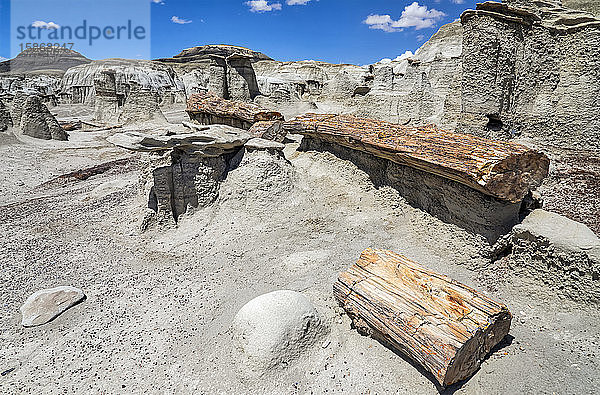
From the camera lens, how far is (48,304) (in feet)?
16.1

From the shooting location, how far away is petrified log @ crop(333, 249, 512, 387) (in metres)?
3.27

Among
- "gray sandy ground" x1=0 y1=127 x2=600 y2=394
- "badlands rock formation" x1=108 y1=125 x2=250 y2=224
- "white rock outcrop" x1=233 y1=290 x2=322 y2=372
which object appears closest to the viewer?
"gray sandy ground" x1=0 y1=127 x2=600 y2=394

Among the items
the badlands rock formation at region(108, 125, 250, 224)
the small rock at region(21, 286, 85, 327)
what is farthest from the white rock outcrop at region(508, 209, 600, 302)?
the small rock at region(21, 286, 85, 327)

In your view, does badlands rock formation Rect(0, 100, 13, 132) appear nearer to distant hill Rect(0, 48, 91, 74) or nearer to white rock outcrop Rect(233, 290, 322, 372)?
white rock outcrop Rect(233, 290, 322, 372)

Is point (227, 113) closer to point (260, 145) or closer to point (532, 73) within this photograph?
point (260, 145)

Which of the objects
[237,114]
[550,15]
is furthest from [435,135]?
[550,15]

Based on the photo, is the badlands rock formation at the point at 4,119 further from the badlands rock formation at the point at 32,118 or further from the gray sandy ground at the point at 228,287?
the gray sandy ground at the point at 228,287

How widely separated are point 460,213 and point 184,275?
5323 millimetres

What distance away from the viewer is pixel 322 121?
29.0ft

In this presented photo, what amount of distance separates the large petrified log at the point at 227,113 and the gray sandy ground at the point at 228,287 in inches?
104

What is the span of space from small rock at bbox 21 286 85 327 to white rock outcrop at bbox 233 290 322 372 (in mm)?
2965

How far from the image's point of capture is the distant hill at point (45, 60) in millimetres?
88731

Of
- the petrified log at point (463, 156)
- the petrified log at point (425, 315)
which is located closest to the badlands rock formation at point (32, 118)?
the petrified log at point (463, 156)

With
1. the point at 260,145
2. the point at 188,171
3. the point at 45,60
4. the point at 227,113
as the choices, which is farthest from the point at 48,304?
the point at 45,60
